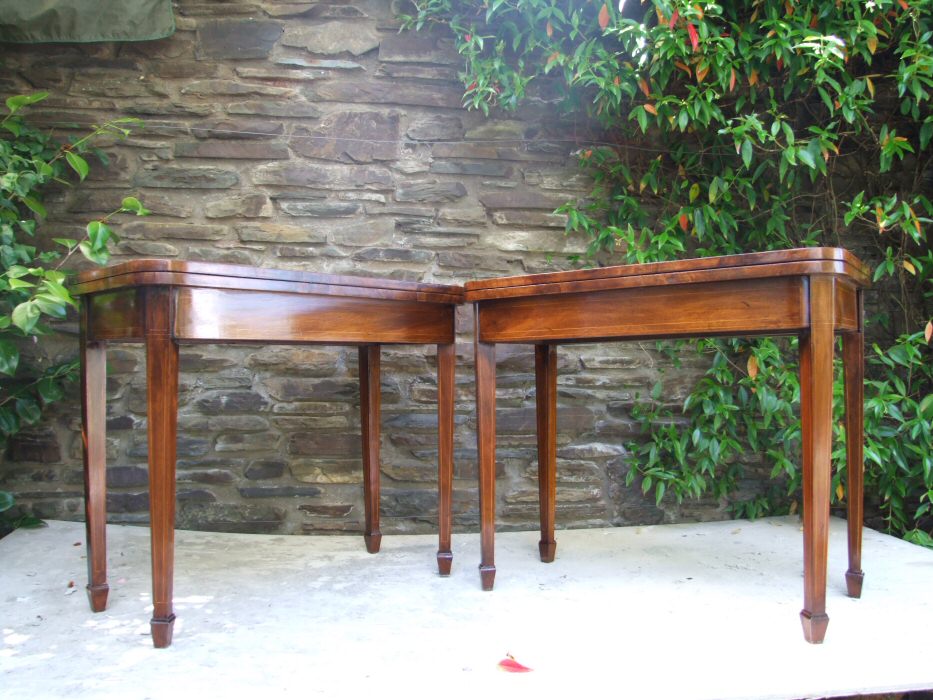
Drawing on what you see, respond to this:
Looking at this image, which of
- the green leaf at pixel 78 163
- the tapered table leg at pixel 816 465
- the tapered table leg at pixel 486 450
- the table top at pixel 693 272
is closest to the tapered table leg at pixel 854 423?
the table top at pixel 693 272

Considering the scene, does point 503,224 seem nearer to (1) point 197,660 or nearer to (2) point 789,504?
(2) point 789,504

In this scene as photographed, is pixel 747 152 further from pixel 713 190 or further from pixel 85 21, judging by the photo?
pixel 85 21

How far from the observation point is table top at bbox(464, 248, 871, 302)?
1.60 meters

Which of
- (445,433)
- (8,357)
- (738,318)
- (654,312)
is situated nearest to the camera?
(738,318)

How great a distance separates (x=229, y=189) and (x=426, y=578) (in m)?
1.50

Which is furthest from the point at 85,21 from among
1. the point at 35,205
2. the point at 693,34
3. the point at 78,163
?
the point at 693,34

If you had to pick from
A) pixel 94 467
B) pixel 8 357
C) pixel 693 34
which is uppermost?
pixel 693 34

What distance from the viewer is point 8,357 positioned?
235cm

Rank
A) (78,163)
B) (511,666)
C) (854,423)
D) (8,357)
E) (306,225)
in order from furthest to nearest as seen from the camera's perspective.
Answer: (306,225) → (78,163) → (8,357) → (854,423) → (511,666)

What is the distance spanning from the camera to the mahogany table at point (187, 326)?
164 centimetres

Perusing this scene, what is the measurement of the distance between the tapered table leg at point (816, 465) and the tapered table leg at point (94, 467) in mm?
1602

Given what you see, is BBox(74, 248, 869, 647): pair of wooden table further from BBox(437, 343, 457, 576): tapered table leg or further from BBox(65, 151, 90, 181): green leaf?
BBox(65, 151, 90, 181): green leaf

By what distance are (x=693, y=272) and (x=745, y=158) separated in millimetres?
1061

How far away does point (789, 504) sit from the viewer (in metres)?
2.94
